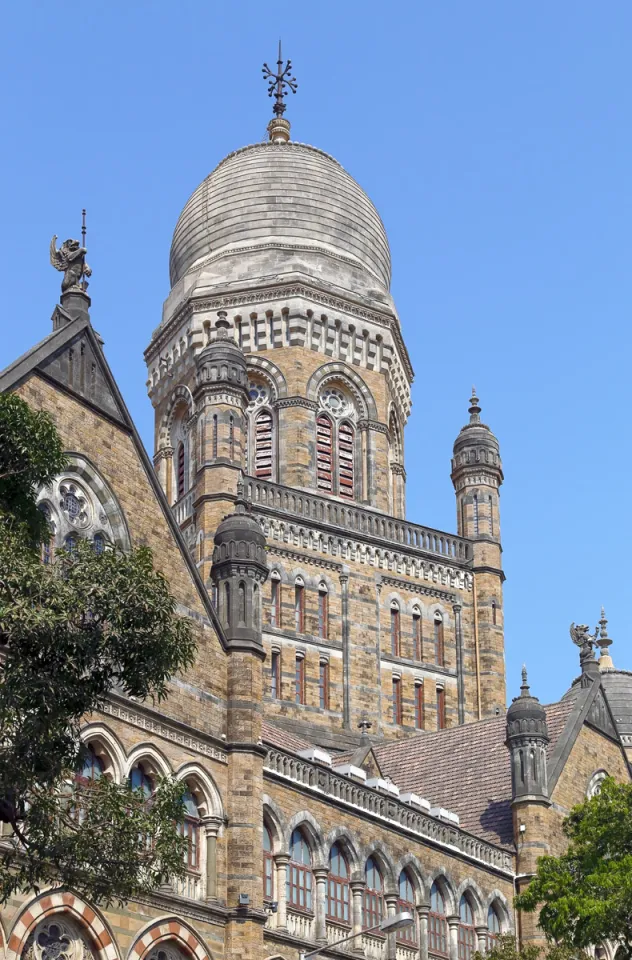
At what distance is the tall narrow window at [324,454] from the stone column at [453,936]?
21.7 m

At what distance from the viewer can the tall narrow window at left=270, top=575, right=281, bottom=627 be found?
63.6 metres

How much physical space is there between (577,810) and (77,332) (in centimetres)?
1664

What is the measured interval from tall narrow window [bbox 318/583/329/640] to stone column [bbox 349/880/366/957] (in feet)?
56.9

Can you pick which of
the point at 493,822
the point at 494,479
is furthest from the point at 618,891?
the point at 494,479

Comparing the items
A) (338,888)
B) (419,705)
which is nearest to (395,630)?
(419,705)

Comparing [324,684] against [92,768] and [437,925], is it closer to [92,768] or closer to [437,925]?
[437,925]

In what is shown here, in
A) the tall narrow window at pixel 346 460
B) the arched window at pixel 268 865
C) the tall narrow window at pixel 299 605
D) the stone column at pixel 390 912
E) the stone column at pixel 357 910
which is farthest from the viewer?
the tall narrow window at pixel 346 460

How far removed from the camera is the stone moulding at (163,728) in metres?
39.6

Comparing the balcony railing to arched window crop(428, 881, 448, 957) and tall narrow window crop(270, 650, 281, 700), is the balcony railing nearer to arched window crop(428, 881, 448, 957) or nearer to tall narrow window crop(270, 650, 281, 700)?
tall narrow window crop(270, 650, 281, 700)

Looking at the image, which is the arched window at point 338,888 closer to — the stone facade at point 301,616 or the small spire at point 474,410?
the stone facade at point 301,616

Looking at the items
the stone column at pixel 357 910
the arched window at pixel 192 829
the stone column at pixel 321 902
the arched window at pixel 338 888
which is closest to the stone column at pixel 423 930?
the stone column at pixel 357 910

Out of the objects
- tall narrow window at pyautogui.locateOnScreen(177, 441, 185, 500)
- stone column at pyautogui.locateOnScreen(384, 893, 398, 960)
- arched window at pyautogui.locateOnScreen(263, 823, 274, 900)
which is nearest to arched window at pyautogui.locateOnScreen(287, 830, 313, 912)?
arched window at pyautogui.locateOnScreen(263, 823, 274, 900)

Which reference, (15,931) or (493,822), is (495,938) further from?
(15,931)

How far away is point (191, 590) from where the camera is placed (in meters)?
43.6
